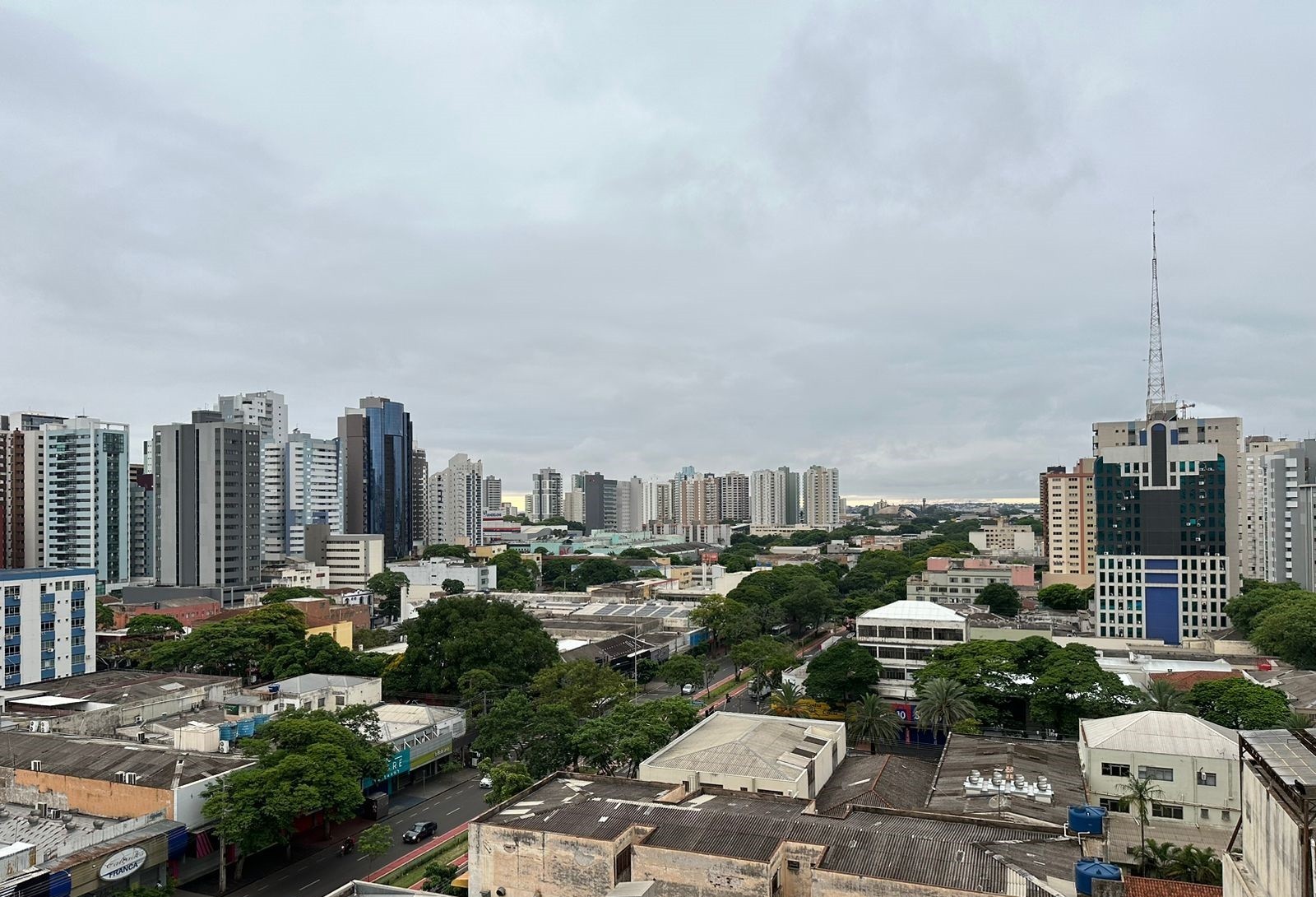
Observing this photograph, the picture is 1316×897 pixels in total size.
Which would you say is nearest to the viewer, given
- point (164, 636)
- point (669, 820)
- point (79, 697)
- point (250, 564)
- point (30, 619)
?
point (669, 820)

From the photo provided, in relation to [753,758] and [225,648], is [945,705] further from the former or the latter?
[225,648]

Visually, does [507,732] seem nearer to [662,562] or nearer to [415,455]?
[662,562]

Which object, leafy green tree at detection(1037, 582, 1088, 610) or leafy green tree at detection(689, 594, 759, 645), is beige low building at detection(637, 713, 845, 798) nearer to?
leafy green tree at detection(689, 594, 759, 645)

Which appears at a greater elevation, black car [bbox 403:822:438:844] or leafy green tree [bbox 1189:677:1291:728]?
leafy green tree [bbox 1189:677:1291:728]

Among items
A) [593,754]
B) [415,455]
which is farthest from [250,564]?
[593,754]

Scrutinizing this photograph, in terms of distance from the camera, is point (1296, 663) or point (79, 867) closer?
point (79, 867)

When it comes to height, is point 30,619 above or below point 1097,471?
below

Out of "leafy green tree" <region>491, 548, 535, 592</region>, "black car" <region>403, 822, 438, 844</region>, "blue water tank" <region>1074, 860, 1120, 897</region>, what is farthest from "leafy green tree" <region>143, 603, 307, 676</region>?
"blue water tank" <region>1074, 860, 1120, 897</region>
